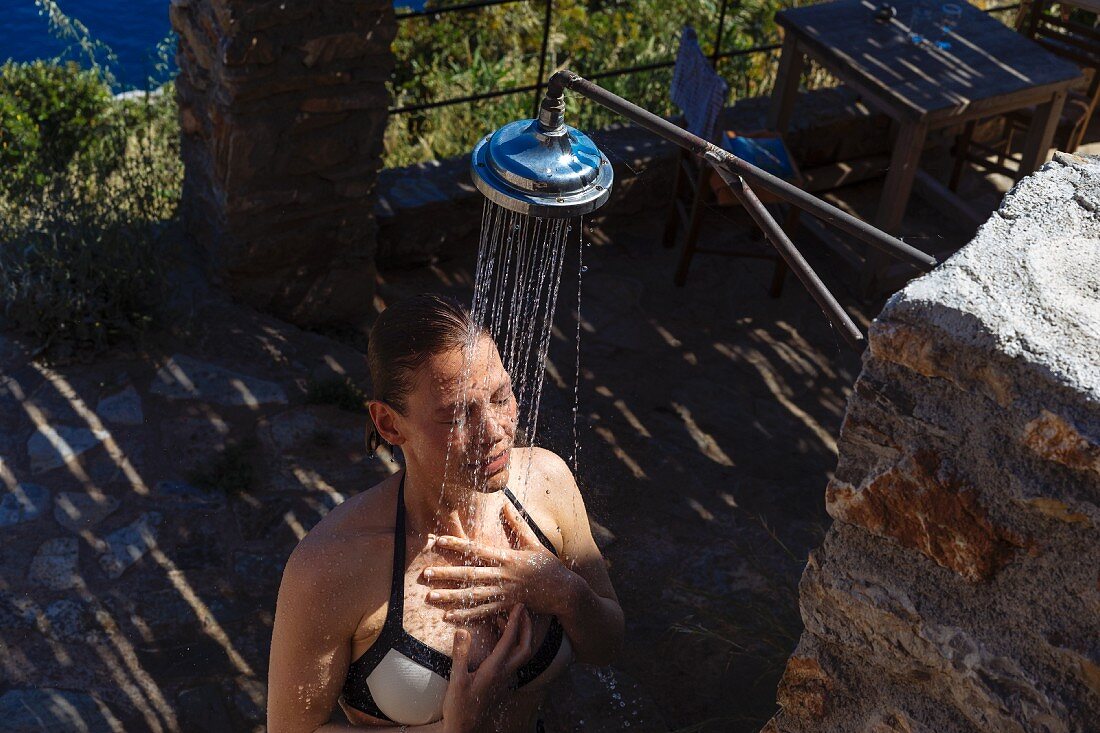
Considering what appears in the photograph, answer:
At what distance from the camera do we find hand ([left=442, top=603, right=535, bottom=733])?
7.66ft

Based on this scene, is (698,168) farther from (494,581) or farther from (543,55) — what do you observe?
(494,581)

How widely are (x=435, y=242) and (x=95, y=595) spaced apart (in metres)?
2.57

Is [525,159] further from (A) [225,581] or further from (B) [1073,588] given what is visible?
(A) [225,581]

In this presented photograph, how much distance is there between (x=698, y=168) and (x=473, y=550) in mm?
3806

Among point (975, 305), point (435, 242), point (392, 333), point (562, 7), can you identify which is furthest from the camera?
point (562, 7)

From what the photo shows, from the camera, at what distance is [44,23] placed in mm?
10094

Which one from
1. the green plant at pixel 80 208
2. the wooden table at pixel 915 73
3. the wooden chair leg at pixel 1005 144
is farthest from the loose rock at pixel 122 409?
the wooden chair leg at pixel 1005 144

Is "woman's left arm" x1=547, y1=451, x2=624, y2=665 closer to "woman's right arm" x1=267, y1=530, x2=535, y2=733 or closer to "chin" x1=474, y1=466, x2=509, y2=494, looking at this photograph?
"woman's right arm" x1=267, y1=530, x2=535, y2=733

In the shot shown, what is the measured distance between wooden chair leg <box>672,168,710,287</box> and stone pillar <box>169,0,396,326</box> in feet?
5.11

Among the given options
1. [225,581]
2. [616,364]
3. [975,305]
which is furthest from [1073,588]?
[616,364]

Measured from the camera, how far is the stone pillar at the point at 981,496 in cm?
151

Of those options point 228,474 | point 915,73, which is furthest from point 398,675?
point 915,73

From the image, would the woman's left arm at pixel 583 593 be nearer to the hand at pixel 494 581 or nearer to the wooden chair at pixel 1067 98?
the hand at pixel 494 581

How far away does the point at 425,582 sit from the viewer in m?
2.46
